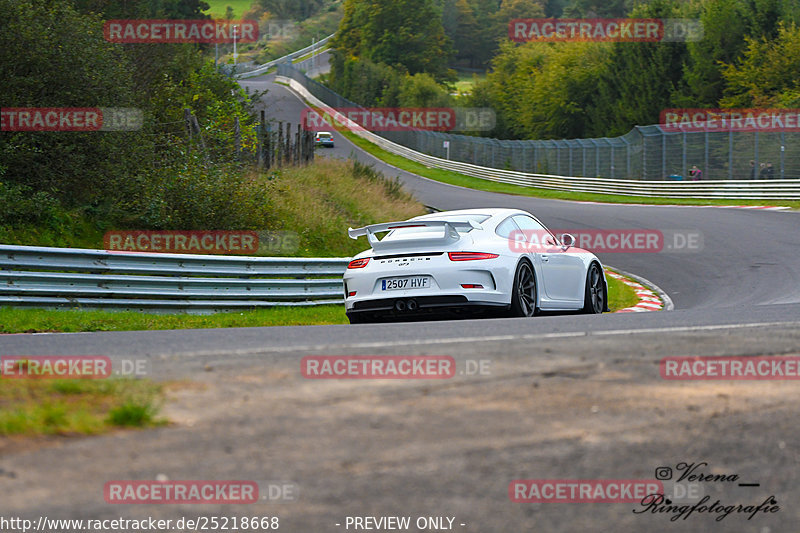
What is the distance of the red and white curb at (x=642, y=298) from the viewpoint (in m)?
16.7

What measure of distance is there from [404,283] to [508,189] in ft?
138

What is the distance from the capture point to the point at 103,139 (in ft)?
55.2

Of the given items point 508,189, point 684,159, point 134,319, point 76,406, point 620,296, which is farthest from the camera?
point 508,189

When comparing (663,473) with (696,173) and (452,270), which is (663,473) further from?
(696,173)

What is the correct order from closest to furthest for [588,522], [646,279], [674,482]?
1. [588,522]
2. [674,482]
3. [646,279]

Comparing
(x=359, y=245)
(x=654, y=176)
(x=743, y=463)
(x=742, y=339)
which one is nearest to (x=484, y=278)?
(x=742, y=339)

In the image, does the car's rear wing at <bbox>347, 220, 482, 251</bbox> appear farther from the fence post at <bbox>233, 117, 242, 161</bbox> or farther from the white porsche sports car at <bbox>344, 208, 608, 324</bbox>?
the fence post at <bbox>233, 117, 242, 161</bbox>

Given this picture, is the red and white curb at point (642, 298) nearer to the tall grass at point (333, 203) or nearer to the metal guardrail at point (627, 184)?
the tall grass at point (333, 203)

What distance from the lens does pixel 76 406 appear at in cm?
441

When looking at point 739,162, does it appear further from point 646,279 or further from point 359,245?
point 359,245

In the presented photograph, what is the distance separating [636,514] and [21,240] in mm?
13290

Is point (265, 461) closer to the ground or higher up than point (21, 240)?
higher up

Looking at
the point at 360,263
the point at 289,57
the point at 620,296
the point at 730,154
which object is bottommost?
the point at 620,296

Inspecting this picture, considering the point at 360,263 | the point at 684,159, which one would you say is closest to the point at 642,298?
the point at 360,263
